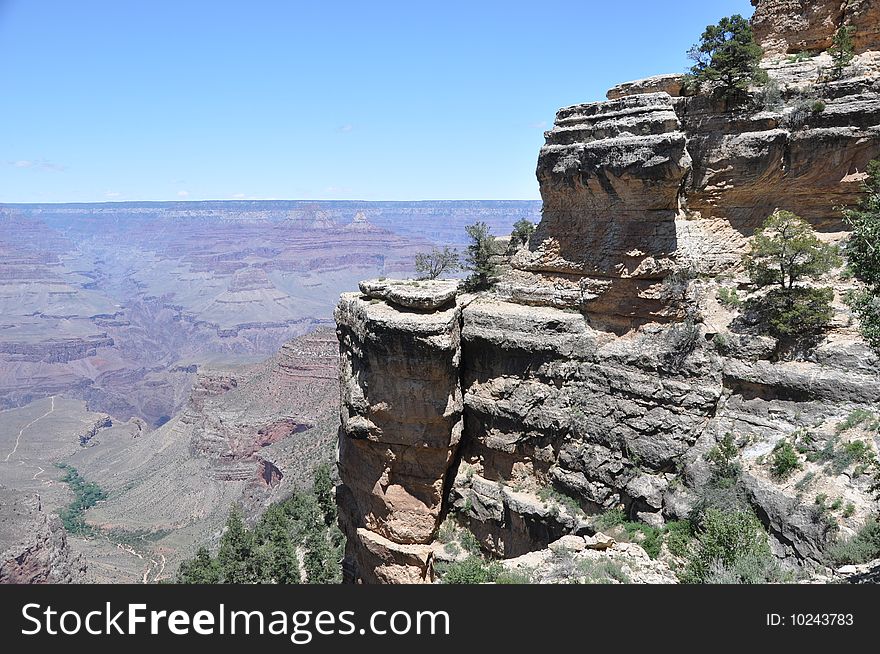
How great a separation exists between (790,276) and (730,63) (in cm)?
937

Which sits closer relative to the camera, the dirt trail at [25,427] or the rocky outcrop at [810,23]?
the rocky outcrop at [810,23]

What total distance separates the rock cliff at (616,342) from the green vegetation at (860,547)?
3969mm

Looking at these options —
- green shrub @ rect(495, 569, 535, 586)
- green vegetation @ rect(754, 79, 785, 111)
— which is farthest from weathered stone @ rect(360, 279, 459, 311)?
green vegetation @ rect(754, 79, 785, 111)

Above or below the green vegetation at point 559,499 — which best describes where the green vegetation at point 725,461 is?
above

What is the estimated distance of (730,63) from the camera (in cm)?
2569

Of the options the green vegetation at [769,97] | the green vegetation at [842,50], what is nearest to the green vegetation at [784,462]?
the green vegetation at [769,97]

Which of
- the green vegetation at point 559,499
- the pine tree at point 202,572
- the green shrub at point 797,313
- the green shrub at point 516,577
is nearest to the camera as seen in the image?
the green shrub at point 516,577

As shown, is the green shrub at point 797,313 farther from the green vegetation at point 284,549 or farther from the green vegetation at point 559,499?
the green vegetation at point 284,549

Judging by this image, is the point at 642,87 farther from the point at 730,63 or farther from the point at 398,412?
the point at 398,412

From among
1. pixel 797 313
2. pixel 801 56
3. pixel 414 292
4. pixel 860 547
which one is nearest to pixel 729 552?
pixel 860 547

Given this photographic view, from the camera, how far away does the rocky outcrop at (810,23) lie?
25.8 metres

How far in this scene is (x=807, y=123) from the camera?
964 inches

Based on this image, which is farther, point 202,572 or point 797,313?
point 202,572

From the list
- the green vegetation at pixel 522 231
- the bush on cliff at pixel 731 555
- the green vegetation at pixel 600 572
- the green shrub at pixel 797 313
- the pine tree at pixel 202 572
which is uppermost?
the green vegetation at pixel 522 231
